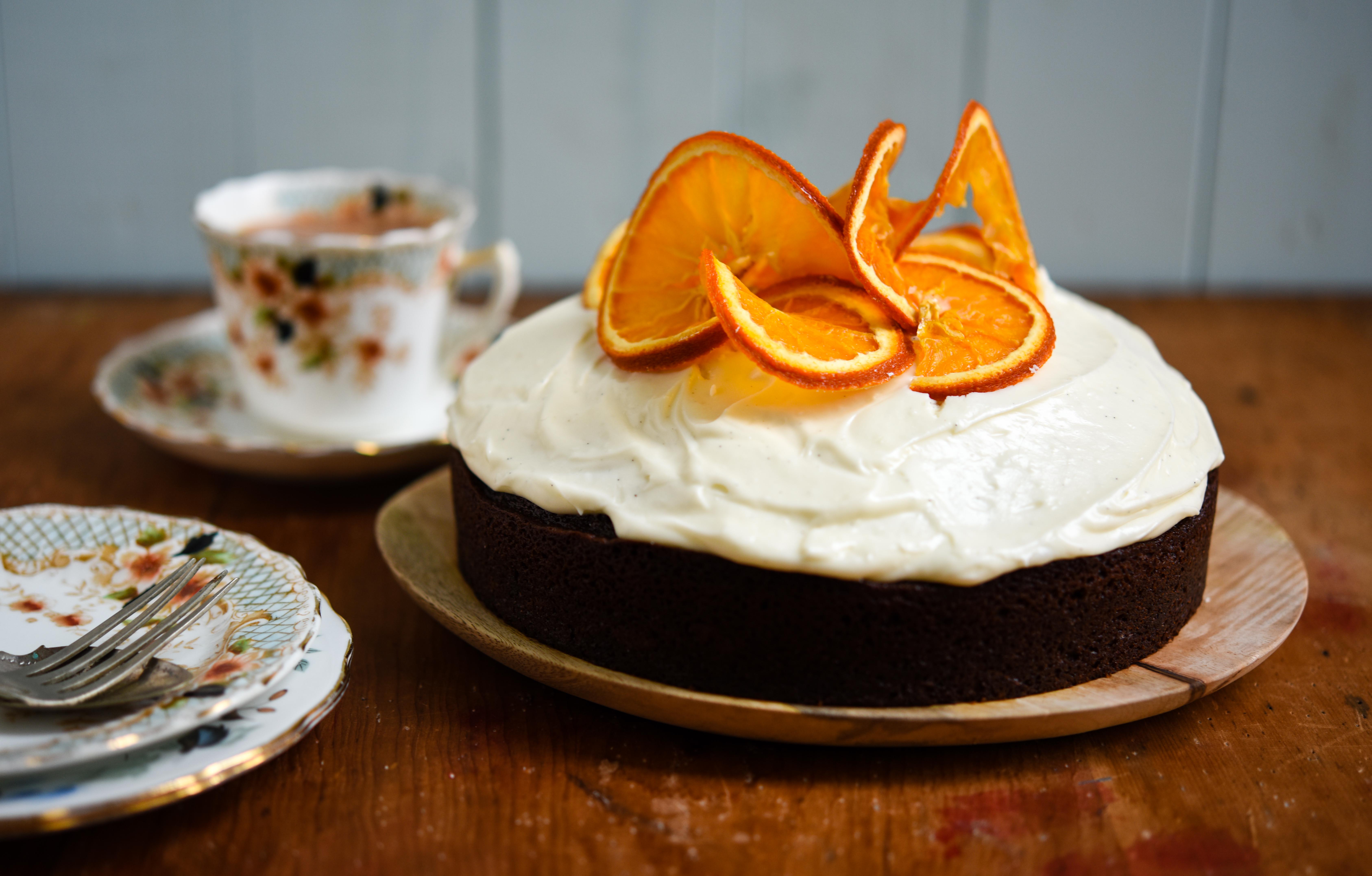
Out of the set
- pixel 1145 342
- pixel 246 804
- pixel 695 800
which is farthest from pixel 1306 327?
pixel 246 804

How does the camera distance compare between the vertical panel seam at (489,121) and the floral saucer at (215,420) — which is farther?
the vertical panel seam at (489,121)

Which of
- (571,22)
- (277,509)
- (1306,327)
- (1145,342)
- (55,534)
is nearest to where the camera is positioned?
(55,534)

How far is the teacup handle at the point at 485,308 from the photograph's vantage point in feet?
8.63

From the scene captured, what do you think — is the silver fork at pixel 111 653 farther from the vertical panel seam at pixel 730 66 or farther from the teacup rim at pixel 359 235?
the vertical panel seam at pixel 730 66

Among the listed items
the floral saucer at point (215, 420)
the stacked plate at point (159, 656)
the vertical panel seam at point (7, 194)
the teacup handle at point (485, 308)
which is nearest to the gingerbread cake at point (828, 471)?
the stacked plate at point (159, 656)

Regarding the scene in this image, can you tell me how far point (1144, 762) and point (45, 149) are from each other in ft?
11.6

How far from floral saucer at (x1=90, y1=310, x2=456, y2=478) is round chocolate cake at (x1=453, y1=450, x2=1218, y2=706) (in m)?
0.56

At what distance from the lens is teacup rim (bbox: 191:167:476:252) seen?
7.41 feet

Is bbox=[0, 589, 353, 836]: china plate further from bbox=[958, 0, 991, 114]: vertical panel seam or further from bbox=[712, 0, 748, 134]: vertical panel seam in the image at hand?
bbox=[958, 0, 991, 114]: vertical panel seam

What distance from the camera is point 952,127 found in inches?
145

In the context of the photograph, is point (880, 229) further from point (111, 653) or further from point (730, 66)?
point (730, 66)

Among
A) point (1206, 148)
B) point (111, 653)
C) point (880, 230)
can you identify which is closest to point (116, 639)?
point (111, 653)

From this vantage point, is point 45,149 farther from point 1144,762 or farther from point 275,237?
point 1144,762

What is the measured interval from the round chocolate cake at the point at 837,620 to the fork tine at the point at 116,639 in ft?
1.44
